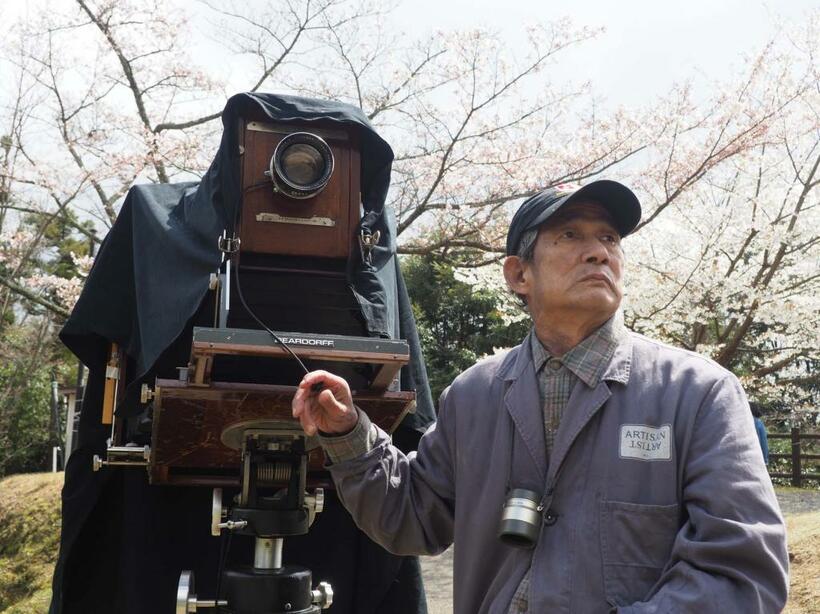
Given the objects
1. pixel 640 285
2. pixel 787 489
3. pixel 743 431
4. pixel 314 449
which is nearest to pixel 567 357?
pixel 743 431

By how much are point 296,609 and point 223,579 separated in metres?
0.23

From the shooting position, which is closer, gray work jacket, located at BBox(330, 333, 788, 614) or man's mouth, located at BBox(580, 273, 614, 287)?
gray work jacket, located at BBox(330, 333, 788, 614)

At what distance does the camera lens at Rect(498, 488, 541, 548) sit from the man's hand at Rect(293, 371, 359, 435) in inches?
18.4

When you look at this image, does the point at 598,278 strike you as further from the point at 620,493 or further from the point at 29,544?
the point at 29,544

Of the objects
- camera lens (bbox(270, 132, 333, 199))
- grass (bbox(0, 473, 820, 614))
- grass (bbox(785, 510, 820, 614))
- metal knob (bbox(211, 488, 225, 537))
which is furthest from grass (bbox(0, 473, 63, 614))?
grass (bbox(785, 510, 820, 614))

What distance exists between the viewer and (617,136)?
28.4 feet

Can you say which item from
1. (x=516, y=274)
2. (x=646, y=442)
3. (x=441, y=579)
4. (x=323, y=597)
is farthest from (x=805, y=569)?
(x=646, y=442)

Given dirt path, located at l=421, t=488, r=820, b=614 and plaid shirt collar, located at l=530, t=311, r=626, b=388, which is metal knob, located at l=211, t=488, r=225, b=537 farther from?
dirt path, located at l=421, t=488, r=820, b=614

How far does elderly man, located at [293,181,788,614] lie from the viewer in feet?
4.81

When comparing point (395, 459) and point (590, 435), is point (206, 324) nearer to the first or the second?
point (395, 459)

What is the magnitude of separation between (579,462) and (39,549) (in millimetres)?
7640

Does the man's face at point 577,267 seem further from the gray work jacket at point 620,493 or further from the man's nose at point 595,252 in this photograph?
the gray work jacket at point 620,493

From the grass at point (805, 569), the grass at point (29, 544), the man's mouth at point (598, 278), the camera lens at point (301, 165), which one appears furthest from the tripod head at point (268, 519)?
the grass at point (29, 544)

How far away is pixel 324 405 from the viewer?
1891mm
